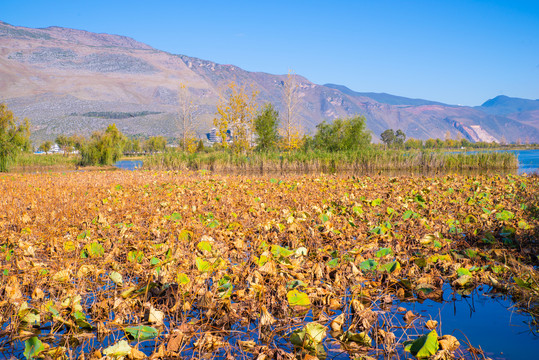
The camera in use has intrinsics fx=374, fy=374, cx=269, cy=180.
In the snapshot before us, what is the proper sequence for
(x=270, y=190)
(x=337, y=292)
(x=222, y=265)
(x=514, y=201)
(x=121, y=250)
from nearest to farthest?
1. (x=337, y=292)
2. (x=222, y=265)
3. (x=121, y=250)
4. (x=514, y=201)
5. (x=270, y=190)

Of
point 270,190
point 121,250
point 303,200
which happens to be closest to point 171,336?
point 121,250

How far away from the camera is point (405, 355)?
2350 millimetres

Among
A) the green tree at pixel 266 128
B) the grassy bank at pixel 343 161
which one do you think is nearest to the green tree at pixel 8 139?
the grassy bank at pixel 343 161

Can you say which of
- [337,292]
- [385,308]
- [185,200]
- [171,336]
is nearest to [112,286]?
[171,336]

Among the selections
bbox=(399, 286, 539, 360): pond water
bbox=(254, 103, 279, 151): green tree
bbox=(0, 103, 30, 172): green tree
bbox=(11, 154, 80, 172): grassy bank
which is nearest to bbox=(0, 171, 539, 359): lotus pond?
bbox=(399, 286, 539, 360): pond water

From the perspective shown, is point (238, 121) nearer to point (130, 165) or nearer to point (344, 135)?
point (344, 135)

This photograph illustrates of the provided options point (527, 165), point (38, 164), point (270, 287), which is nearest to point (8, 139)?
point (38, 164)

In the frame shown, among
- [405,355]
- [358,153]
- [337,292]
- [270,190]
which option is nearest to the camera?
[405,355]

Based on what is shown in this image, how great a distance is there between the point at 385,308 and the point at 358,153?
17.8m

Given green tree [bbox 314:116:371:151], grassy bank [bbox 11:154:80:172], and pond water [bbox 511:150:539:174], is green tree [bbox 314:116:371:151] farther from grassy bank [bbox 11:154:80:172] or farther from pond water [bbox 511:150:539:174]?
grassy bank [bbox 11:154:80:172]

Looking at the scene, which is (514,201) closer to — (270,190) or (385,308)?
(270,190)

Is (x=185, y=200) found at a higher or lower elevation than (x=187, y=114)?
lower

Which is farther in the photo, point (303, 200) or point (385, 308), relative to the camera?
point (303, 200)

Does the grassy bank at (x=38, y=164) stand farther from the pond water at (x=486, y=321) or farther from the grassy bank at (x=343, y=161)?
the pond water at (x=486, y=321)
